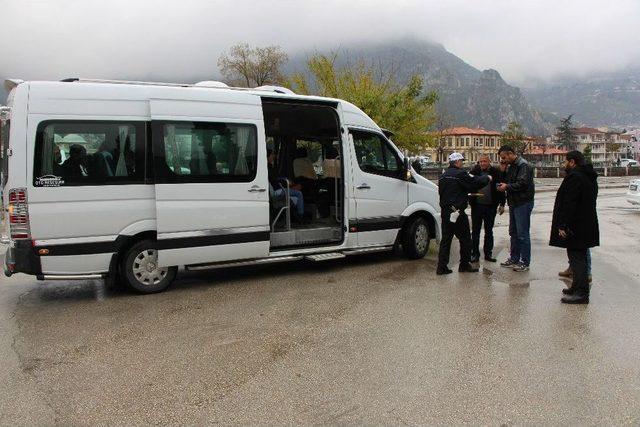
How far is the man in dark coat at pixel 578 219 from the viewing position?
20.4 ft

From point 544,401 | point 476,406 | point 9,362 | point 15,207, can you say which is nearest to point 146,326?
point 9,362

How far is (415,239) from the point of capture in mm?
8883

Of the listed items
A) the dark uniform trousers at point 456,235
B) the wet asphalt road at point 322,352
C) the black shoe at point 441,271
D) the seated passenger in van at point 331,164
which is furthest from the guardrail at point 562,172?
the wet asphalt road at point 322,352

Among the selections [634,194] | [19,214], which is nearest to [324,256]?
[19,214]

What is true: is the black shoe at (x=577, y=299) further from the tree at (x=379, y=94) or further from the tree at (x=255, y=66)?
the tree at (x=255, y=66)

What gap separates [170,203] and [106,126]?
3.72ft

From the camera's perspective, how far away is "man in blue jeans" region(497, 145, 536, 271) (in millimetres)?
7926

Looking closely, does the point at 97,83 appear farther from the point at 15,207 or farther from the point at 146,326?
the point at 146,326

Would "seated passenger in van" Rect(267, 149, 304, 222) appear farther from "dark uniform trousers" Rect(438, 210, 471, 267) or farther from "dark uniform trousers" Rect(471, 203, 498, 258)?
"dark uniform trousers" Rect(471, 203, 498, 258)

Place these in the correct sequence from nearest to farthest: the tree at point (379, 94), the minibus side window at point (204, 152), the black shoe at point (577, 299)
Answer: the black shoe at point (577, 299), the minibus side window at point (204, 152), the tree at point (379, 94)

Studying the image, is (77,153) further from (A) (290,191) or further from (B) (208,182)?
(A) (290,191)

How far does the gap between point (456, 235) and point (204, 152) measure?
3.76m

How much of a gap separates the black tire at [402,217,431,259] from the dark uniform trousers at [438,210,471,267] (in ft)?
3.10

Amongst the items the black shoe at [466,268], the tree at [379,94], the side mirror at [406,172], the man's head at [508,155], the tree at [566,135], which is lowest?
the black shoe at [466,268]
